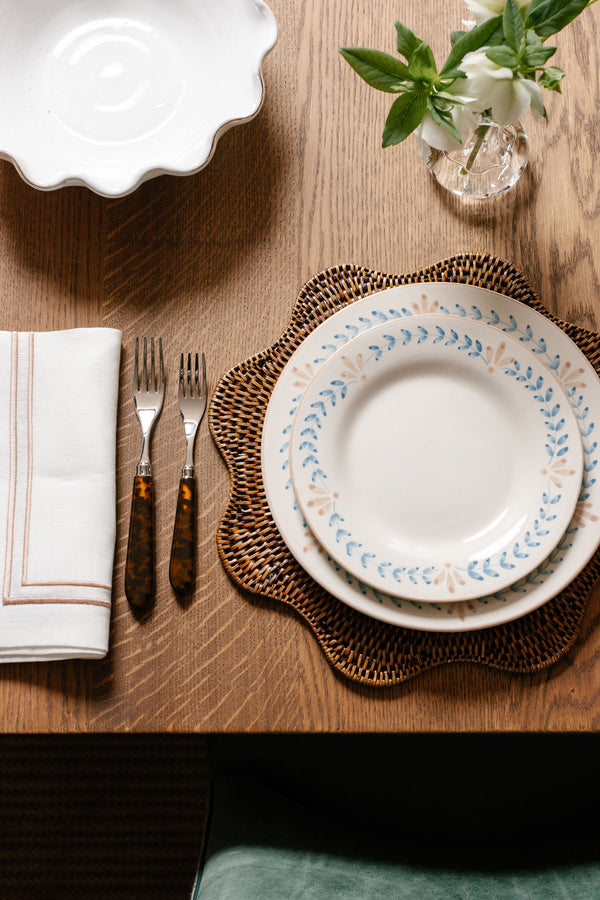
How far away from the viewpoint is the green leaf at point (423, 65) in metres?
0.49

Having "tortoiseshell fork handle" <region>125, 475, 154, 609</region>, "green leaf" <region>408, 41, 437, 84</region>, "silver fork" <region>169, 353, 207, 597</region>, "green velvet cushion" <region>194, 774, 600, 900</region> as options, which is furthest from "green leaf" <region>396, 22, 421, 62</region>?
"green velvet cushion" <region>194, 774, 600, 900</region>

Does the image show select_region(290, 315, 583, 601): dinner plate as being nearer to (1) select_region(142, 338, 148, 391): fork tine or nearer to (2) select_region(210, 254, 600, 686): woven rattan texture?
(2) select_region(210, 254, 600, 686): woven rattan texture

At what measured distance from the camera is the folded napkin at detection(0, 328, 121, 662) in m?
0.59

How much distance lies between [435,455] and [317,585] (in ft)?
0.54

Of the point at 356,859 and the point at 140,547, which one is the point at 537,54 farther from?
the point at 356,859

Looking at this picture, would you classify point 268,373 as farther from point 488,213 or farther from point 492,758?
point 492,758

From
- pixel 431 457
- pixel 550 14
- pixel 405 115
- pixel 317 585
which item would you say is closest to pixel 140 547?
pixel 317 585

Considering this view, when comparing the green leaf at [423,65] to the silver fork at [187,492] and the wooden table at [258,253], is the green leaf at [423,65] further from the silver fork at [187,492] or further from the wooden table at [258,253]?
the silver fork at [187,492]

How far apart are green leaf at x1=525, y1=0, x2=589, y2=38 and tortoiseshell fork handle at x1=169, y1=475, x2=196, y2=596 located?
47 cm

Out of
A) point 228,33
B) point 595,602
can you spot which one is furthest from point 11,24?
point 595,602

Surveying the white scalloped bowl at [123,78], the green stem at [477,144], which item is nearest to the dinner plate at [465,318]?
the green stem at [477,144]

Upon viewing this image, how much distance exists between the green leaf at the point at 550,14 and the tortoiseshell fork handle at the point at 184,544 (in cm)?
47

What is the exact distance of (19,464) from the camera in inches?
24.8

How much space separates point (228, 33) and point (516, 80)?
13.4 inches
